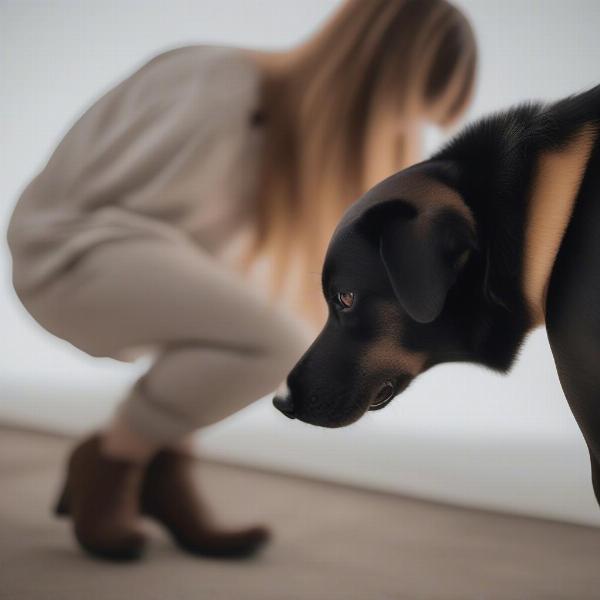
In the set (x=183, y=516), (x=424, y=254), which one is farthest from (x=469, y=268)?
(x=183, y=516)

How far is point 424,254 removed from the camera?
0.76m

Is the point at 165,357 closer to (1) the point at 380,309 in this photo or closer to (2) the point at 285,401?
(2) the point at 285,401

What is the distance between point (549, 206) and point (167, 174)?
2.57 feet

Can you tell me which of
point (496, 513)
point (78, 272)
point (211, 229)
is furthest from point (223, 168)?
point (496, 513)

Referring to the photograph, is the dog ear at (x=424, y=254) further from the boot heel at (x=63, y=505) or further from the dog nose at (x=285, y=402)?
the boot heel at (x=63, y=505)

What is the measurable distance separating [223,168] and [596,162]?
754 mm

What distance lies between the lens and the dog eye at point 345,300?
82cm

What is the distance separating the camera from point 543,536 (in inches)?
50.1

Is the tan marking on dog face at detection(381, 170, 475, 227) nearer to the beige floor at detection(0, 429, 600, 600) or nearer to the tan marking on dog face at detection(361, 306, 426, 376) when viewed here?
the tan marking on dog face at detection(361, 306, 426, 376)

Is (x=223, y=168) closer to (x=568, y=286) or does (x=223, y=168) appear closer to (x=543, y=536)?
(x=568, y=286)

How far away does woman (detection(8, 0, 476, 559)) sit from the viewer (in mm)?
1250

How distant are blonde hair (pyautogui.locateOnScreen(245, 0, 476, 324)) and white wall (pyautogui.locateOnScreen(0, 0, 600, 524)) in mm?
58

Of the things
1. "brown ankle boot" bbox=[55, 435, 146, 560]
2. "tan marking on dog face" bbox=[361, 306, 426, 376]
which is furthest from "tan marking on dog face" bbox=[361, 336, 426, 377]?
"brown ankle boot" bbox=[55, 435, 146, 560]

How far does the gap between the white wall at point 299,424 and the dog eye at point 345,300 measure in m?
0.43
